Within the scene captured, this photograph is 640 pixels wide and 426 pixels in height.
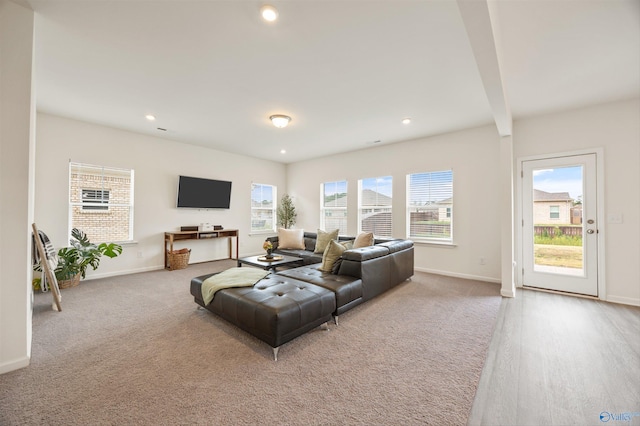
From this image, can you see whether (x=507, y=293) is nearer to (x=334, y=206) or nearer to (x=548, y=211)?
(x=548, y=211)

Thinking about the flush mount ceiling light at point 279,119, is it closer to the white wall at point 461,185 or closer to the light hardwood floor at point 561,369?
the white wall at point 461,185

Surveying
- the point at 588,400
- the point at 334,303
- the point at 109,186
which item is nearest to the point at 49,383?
the point at 334,303

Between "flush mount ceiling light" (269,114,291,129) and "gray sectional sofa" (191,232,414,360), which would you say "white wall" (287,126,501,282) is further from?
"flush mount ceiling light" (269,114,291,129)

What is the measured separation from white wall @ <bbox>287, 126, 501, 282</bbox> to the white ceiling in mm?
652

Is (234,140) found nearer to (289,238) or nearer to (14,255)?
(289,238)

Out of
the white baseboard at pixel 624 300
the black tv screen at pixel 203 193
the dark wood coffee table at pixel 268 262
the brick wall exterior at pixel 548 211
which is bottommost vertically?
the white baseboard at pixel 624 300

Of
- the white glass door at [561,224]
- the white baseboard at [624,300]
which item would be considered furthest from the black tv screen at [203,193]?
the white baseboard at [624,300]

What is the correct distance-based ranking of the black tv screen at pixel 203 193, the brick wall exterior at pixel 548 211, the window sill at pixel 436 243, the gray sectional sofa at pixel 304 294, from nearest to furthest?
the gray sectional sofa at pixel 304 294, the brick wall exterior at pixel 548 211, the window sill at pixel 436 243, the black tv screen at pixel 203 193

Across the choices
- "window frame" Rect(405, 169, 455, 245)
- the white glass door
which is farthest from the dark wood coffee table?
the white glass door

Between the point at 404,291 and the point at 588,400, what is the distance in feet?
7.27

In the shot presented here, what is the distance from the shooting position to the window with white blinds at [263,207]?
6.93 meters

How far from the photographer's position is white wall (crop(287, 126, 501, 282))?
171 inches
